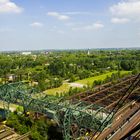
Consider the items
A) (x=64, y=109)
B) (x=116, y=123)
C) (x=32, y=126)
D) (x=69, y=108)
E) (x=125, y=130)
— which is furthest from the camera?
(x=32, y=126)

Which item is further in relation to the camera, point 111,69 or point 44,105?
point 111,69

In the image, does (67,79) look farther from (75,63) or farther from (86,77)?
(75,63)

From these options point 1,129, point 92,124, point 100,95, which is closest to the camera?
point 92,124

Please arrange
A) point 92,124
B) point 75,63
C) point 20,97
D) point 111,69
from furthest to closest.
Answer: point 75,63 < point 111,69 < point 20,97 < point 92,124

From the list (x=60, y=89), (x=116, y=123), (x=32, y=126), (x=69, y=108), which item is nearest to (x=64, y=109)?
(x=69, y=108)

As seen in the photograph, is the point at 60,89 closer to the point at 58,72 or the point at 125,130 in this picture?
the point at 58,72

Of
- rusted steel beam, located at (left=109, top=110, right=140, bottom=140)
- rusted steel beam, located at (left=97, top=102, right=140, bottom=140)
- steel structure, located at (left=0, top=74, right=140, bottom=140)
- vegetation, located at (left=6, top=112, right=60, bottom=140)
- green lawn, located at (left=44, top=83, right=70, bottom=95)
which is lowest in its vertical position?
green lawn, located at (left=44, top=83, right=70, bottom=95)

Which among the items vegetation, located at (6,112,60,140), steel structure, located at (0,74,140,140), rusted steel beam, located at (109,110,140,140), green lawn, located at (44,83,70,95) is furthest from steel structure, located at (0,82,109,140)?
green lawn, located at (44,83,70,95)

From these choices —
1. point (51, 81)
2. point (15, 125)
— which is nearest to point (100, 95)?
point (15, 125)

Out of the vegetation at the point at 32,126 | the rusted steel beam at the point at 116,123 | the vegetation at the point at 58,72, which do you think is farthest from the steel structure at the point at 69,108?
the vegetation at the point at 58,72

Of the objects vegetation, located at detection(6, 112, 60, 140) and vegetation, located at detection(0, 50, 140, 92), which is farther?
vegetation, located at detection(0, 50, 140, 92)

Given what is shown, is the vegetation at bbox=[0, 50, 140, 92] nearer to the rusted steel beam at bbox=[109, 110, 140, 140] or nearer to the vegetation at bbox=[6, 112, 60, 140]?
the vegetation at bbox=[6, 112, 60, 140]
